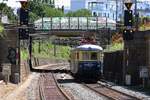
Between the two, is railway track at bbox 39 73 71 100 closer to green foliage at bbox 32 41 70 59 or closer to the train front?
the train front

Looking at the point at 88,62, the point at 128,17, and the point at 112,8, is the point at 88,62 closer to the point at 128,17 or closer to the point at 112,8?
the point at 128,17

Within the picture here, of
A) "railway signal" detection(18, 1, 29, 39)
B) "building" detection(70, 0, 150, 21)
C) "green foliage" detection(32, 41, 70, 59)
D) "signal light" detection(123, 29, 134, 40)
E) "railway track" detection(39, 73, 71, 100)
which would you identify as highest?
"building" detection(70, 0, 150, 21)

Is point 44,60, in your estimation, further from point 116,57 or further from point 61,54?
point 116,57

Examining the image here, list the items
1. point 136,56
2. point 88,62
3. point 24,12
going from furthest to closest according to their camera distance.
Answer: point 88,62 → point 136,56 → point 24,12

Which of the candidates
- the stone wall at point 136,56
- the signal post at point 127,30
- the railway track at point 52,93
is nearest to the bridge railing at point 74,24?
the stone wall at point 136,56

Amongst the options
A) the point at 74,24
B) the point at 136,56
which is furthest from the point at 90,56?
the point at 74,24

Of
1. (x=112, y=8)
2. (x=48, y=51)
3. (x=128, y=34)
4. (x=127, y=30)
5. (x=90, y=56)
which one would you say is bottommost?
(x=48, y=51)

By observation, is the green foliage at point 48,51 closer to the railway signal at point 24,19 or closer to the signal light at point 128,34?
the railway signal at point 24,19

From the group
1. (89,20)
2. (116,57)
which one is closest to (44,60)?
(89,20)

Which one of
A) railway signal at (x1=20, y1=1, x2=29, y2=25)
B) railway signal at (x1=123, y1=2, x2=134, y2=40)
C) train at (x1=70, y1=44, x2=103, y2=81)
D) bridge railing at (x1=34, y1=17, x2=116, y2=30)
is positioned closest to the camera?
railway signal at (x1=20, y1=1, x2=29, y2=25)

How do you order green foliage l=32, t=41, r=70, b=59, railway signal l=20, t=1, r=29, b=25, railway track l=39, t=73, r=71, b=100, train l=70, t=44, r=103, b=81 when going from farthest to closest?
green foliage l=32, t=41, r=70, b=59 → train l=70, t=44, r=103, b=81 → railway signal l=20, t=1, r=29, b=25 → railway track l=39, t=73, r=71, b=100

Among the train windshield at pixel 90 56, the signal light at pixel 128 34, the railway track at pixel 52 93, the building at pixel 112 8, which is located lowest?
the railway track at pixel 52 93

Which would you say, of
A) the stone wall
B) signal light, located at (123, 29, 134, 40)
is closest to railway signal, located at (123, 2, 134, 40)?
signal light, located at (123, 29, 134, 40)

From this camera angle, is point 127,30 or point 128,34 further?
point 128,34
